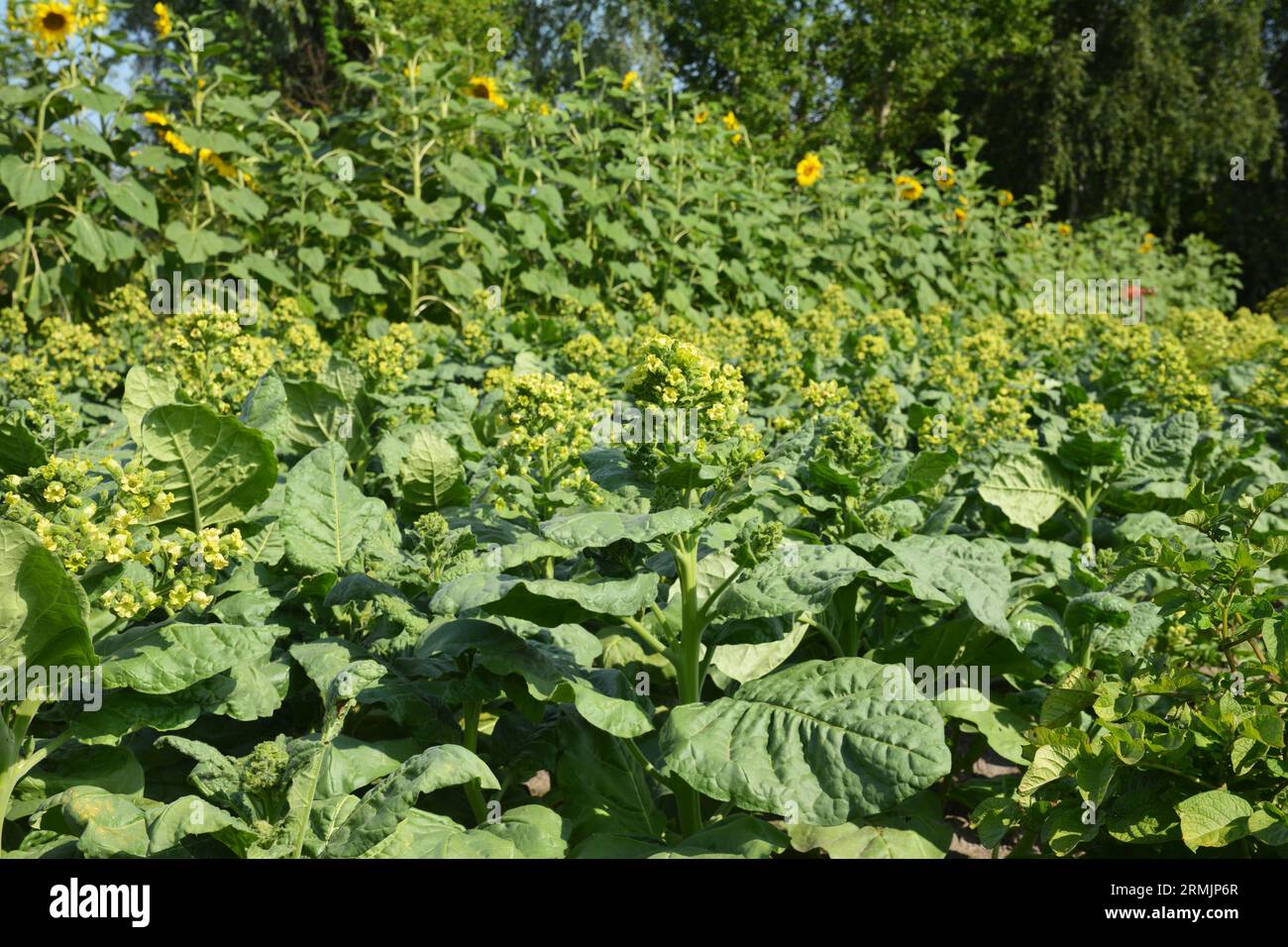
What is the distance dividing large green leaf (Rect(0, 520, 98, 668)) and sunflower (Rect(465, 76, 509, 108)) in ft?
21.3

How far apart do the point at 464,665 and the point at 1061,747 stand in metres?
1.11

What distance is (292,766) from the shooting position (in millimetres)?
1723

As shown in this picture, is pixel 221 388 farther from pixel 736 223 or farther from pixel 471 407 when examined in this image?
pixel 736 223

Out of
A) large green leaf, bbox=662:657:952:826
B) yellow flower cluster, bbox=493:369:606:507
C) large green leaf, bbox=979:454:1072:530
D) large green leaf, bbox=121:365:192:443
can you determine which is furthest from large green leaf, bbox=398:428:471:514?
large green leaf, bbox=979:454:1072:530

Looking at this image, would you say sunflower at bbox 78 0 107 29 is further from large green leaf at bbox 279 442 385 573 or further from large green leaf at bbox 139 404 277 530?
large green leaf at bbox 139 404 277 530

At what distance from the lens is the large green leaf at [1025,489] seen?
303 centimetres

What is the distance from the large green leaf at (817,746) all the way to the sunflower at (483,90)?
255 inches

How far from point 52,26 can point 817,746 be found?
5833 mm

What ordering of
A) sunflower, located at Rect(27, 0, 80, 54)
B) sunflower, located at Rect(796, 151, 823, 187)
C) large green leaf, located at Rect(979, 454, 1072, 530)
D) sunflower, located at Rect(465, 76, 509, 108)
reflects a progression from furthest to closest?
sunflower, located at Rect(796, 151, 823, 187) < sunflower, located at Rect(465, 76, 509, 108) < sunflower, located at Rect(27, 0, 80, 54) < large green leaf, located at Rect(979, 454, 1072, 530)

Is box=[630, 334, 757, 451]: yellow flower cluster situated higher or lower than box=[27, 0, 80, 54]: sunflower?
lower

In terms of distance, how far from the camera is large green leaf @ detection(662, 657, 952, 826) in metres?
1.75

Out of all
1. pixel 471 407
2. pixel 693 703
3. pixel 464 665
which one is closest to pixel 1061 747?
pixel 693 703
